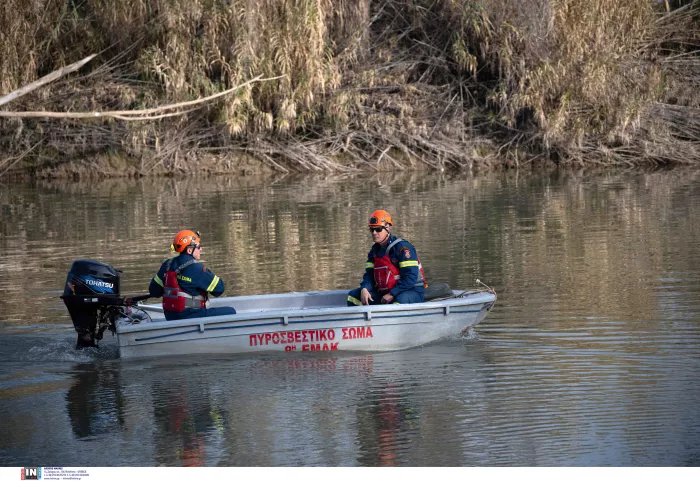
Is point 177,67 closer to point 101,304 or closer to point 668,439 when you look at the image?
point 101,304

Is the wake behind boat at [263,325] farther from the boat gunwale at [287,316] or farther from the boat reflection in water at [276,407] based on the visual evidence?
the boat reflection in water at [276,407]

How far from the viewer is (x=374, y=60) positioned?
3203cm

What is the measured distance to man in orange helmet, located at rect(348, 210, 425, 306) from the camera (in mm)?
10719

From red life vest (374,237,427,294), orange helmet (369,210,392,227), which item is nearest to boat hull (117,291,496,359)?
red life vest (374,237,427,294)

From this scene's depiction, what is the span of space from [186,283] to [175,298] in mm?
190

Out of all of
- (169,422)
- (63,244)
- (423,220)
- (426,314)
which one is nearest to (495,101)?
(423,220)

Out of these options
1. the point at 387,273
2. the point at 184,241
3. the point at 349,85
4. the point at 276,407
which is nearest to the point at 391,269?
the point at 387,273

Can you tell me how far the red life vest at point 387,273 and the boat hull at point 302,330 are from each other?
0.48 m

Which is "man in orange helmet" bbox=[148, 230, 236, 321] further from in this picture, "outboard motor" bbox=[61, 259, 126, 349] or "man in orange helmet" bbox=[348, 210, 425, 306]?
"man in orange helmet" bbox=[348, 210, 425, 306]

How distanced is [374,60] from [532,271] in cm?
1873

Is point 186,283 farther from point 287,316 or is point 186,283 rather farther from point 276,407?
point 276,407

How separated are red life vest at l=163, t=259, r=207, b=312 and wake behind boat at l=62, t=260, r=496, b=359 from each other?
243mm

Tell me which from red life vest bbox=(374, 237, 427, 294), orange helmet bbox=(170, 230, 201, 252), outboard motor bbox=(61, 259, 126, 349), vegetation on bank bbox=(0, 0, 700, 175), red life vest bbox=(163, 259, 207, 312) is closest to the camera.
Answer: orange helmet bbox=(170, 230, 201, 252)
